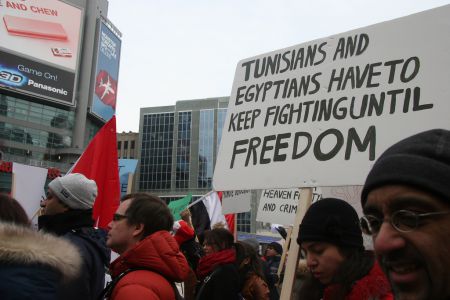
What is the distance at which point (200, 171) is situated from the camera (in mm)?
71562

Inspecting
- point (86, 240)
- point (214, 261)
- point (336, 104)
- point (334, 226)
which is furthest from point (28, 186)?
point (334, 226)

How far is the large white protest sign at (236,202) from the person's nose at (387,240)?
5867 millimetres

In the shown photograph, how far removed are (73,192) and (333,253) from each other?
162cm

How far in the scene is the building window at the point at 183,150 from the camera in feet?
237

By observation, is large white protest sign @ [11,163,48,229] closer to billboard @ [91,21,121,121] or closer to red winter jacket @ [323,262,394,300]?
red winter jacket @ [323,262,394,300]

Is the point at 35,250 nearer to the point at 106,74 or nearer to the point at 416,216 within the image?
the point at 416,216

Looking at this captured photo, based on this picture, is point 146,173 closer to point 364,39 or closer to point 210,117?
point 210,117

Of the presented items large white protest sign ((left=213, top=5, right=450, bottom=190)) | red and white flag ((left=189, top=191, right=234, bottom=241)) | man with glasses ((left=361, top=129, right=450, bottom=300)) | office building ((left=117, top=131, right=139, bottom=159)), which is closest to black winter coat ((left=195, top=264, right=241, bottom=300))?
large white protest sign ((left=213, top=5, right=450, bottom=190))

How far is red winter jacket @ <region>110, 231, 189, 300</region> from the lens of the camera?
6.88 ft

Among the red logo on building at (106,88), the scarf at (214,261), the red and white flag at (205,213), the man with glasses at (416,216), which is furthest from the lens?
the red logo on building at (106,88)

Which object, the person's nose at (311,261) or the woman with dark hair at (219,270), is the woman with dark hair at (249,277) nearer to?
the woman with dark hair at (219,270)

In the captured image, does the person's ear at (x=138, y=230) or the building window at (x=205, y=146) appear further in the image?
the building window at (x=205, y=146)

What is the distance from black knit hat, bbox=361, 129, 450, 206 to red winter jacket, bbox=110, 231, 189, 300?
1.30 metres

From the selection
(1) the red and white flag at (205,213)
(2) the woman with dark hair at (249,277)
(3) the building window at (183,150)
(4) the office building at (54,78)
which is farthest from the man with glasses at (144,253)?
(3) the building window at (183,150)
